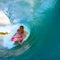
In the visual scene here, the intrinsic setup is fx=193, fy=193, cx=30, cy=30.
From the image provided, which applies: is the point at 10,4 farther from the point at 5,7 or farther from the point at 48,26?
the point at 48,26

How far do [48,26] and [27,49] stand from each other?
0.70 ft

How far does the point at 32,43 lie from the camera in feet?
4.31

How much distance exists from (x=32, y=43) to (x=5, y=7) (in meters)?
0.32

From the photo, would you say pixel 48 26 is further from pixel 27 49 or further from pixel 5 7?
pixel 5 7

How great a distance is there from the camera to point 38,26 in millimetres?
1331

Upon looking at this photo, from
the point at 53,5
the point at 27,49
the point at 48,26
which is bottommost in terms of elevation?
the point at 27,49

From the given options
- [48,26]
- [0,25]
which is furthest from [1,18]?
[48,26]

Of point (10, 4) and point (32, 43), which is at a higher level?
point (10, 4)

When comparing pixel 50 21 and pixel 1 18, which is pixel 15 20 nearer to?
pixel 1 18

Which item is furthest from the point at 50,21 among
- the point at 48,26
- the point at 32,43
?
the point at 32,43

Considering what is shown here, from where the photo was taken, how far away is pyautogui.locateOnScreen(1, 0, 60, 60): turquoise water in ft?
4.25

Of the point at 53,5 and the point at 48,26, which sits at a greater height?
the point at 53,5

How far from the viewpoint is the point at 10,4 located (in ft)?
4.47

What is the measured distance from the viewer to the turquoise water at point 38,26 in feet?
4.25
